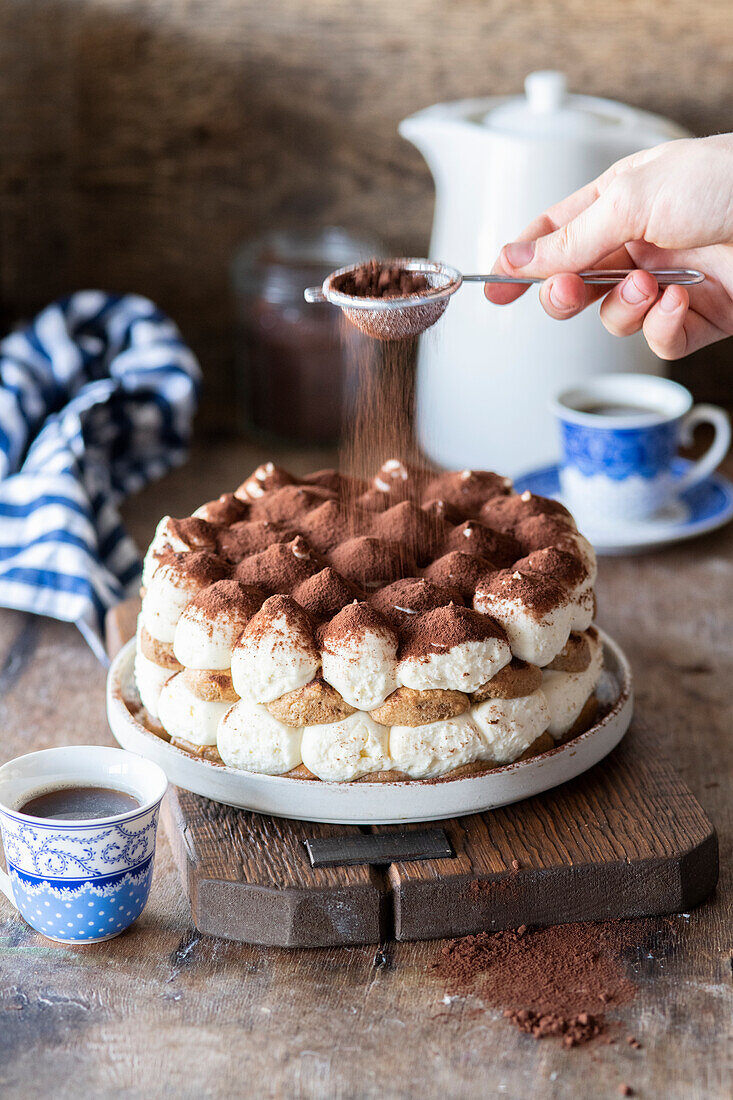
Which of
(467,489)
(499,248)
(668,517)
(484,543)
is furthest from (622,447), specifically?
(484,543)

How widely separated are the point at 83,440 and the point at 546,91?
0.79m

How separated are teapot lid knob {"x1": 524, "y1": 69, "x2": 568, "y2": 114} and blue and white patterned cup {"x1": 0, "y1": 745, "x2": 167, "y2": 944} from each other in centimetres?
112

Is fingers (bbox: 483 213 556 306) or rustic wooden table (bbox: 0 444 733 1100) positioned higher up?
fingers (bbox: 483 213 556 306)

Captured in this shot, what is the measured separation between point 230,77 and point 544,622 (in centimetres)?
136

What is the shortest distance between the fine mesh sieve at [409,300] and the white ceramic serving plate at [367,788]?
1.27 feet

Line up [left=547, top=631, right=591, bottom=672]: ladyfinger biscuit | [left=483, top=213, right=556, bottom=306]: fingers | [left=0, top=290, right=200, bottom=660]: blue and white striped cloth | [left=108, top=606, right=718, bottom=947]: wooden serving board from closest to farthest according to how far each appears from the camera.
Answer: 1. [left=108, top=606, right=718, bottom=947]: wooden serving board
2. [left=547, top=631, right=591, bottom=672]: ladyfinger biscuit
3. [left=483, top=213, right=556, bottom=306]: fingers
4. [left=0, top=290, right=200, bottom=660]: blue and white striped cloth

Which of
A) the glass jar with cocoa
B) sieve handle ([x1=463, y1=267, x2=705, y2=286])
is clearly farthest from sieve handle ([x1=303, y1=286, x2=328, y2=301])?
the glass jar with cocoa

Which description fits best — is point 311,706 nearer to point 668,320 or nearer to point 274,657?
point 274,657

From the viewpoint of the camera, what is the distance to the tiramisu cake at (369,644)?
0.91 m

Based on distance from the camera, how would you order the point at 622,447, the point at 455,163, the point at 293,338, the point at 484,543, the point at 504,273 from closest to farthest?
the point at 484,543 < the point at 504,273 < the point at 622,447 < the point at 455,163 < the point at 293,338

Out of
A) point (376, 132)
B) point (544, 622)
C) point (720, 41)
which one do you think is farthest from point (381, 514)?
point (720, 41)

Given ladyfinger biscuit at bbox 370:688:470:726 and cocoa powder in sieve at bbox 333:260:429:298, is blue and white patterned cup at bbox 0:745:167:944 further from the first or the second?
cocoa powder in sieve at bbox 333:260:429:298

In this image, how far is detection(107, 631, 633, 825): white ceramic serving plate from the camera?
3.03ft

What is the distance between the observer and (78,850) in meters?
0.84
